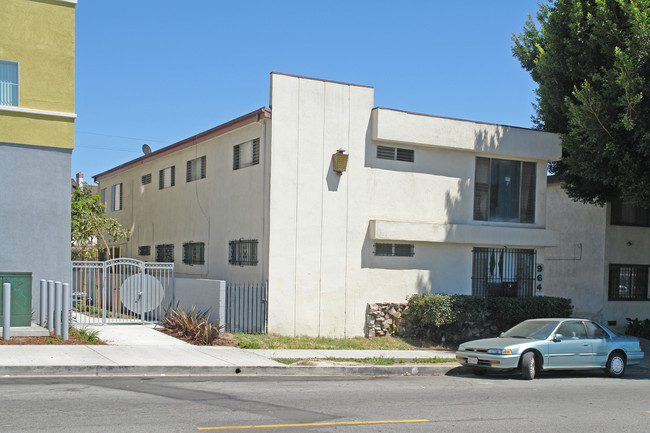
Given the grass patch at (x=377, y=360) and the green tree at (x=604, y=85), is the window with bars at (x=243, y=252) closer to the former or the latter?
the grass patch at (x=377, y=360)

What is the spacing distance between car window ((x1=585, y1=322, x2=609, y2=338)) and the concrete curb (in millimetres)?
3040

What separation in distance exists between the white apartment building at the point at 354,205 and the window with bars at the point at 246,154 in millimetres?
51

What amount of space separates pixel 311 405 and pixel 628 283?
61.5ft

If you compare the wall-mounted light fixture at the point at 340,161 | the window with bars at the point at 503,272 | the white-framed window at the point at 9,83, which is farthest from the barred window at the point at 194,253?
the window with bars at the point at 503,272

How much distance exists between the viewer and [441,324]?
60.3ft

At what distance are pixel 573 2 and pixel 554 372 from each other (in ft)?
34.3

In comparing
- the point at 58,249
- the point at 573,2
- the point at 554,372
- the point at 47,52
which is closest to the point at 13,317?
the point at 58,249

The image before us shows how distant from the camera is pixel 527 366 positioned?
13758 mm

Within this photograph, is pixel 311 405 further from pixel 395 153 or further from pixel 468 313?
pixel 395 153

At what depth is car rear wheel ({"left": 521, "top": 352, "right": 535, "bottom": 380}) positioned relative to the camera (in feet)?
45.1

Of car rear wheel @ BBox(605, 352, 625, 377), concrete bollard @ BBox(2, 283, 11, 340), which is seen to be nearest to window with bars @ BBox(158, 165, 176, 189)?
concrete bollard @ BBox(2, 283, 11, 340)

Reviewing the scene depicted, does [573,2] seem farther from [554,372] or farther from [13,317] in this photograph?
[13,317]

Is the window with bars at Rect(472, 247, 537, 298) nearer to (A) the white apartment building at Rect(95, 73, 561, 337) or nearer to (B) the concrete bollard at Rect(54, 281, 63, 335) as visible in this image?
(A) the white apartment building at Rect(95, 73, 561, 337)

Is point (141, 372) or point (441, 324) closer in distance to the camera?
point (141, 372)
